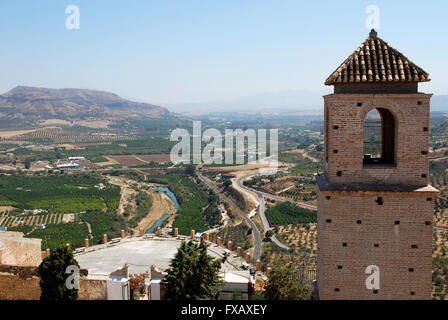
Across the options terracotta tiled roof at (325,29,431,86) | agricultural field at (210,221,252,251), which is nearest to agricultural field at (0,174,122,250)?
agricultural field at (210,221,252,251)

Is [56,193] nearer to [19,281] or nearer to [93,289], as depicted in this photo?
[19,281]

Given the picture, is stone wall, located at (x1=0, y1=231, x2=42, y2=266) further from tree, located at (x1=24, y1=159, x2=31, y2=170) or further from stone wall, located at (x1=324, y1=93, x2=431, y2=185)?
tree, located at (x1=24, y1=159, x2=31, y2=170)

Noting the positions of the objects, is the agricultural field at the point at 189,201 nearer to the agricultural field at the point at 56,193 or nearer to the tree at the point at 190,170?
the tree at the point at 190,170

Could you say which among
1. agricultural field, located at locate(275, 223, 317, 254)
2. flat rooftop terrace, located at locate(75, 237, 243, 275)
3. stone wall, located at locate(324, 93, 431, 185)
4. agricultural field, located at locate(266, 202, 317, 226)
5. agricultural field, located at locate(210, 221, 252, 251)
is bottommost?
agricultural field, located at locate(210, 221, 252, 251)

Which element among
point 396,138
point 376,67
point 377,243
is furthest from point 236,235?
point 376,67

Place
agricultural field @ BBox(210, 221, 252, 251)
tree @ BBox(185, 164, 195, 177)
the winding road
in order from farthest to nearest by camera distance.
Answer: tree @ BBox(185, 164, 195, 177)
agricultural field @ BBox(210, 221, 252, 251)
the winding road
